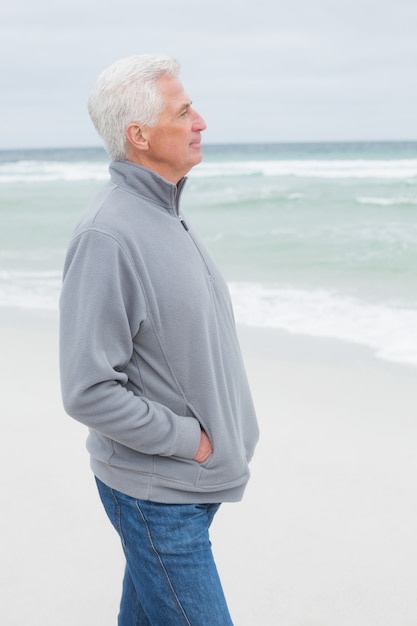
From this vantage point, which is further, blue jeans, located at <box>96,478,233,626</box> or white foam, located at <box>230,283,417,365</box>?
white foam, located at <box>230,283,417,365</box>

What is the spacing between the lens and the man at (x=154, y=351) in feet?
5.75

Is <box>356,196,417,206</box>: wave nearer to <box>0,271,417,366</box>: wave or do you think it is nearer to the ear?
<box>0,271,417,366</box>: wave

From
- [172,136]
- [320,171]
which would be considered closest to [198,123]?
[172,136]

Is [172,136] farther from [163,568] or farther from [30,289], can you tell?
[30,289]

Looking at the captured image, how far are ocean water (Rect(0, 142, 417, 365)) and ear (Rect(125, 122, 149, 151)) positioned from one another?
13.9ft

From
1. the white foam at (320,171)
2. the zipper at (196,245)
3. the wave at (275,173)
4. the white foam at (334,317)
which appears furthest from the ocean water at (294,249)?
the zipper at (196,245)

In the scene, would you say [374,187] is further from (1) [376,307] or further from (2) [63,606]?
(2) [63,606]

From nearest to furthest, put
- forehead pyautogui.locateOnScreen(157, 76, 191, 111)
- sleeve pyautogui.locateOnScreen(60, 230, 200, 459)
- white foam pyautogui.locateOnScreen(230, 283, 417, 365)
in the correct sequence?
sleeve pyautogui.locateOnScreen(60, 230, 200, 459), forehead pyautogui.locateOnScreen(157, 76, 191, 111), white foam pyautogui.locateOnScreen(230, 283, 417, 365)

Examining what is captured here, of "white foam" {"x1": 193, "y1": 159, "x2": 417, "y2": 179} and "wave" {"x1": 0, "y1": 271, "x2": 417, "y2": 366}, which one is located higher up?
"wave" {"x1": 0, "y1": 271, "x2": 417, "y2": 366}

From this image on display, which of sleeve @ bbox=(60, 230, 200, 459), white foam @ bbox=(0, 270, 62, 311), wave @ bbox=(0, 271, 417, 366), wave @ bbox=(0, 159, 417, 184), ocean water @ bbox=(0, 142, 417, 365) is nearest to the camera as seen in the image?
sleeve @ bbox=(60, 230, 200, 459)

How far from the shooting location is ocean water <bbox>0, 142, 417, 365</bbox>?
7.50m

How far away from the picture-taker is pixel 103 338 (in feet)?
5.73

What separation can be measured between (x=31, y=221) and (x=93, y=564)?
1507cm

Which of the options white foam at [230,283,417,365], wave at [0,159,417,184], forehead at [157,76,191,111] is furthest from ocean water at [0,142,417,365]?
forehead at [157,76,191,111]
